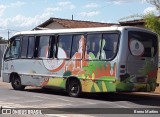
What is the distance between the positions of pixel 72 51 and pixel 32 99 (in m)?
2.76

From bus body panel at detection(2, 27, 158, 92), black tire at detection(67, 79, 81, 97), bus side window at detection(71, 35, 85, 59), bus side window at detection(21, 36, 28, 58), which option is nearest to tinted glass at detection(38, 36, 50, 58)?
bus body panel at detection(2, 27, 158, 92)

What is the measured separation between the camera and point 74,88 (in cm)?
1839

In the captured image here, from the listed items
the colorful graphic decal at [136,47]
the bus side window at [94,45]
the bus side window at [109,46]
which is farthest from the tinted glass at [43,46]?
the colorful graphic decal at [136,47]

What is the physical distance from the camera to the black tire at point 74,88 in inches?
716

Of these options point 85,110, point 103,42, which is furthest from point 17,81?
point 85,110

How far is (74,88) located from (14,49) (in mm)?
4613

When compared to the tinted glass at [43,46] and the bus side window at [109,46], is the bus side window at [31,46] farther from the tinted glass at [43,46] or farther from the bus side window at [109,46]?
the bus side window at [109,46]

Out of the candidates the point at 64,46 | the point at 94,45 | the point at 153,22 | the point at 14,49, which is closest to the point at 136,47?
the point at 94,45

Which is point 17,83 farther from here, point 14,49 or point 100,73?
point 100,73

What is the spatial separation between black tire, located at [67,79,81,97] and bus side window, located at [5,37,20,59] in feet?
12.9

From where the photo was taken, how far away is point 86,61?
17844 millimetres

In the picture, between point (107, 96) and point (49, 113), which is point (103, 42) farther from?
point (49, 113)

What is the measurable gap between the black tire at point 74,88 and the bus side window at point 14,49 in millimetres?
3934

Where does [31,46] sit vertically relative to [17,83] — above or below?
above
